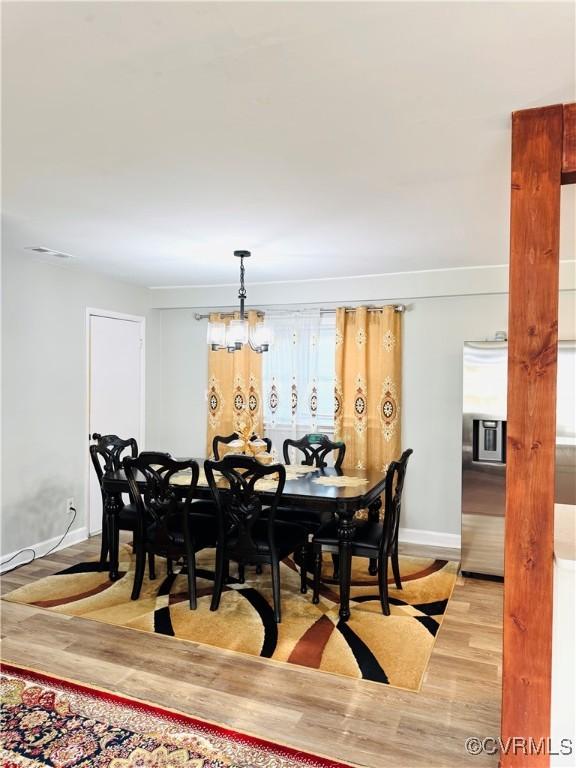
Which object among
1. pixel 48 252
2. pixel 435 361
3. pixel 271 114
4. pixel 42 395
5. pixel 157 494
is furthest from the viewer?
pixel 435 361

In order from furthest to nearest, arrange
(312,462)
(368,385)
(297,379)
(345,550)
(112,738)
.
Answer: (297,379) → (368,385) → (312,462) → (345,550) → (112,738)

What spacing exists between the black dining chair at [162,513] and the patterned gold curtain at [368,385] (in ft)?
6.14

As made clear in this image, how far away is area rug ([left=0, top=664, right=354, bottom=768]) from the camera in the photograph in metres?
2.05

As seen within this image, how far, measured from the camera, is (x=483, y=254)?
13.3ft

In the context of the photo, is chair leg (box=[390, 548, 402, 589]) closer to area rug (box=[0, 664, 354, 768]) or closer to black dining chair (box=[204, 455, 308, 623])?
black dining chair (box=[204, 455, 308, 623])

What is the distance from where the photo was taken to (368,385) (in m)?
4.97

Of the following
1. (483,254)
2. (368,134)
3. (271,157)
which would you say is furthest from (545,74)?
(483,254)

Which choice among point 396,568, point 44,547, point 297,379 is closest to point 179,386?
point 297,379

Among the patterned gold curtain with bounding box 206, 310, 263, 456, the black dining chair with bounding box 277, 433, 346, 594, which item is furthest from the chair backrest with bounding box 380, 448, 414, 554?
the patterned gold curtain with bounding box 206, 310, 263, 456

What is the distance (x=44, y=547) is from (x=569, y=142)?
4499 mm

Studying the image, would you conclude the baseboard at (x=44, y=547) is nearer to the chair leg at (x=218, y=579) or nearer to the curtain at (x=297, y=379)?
the chair leg at (x=218, y=579)

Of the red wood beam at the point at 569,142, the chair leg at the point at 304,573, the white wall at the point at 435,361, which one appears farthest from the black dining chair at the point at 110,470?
the red wood beam at the point at 569,142

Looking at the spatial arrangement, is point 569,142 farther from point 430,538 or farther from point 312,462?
point 430,538

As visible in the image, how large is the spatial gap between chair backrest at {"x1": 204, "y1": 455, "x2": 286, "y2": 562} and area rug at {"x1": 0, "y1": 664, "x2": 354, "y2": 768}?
106 cm
